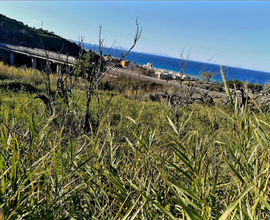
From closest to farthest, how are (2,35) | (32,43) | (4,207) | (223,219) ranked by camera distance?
(223,219)
(4,207)
(2,35)
(32,43)

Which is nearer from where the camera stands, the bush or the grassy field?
the grassy field

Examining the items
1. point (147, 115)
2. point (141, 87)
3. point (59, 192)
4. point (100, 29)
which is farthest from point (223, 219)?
point (141, 87)

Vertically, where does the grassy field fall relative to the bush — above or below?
above

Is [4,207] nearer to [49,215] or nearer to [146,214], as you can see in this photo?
[49,215]

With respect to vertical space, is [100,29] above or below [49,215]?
above

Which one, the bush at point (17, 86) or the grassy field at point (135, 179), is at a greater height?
the grassy field at point (135, 179)

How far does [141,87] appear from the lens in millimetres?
18656

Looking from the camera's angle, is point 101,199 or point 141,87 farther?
point 141,87

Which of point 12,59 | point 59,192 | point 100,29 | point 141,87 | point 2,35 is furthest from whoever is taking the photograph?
point 2,35

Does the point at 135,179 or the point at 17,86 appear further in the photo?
the point at 17,86

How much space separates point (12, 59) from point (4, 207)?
36.4 metres

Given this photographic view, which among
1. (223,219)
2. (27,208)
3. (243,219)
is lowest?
(27,208)

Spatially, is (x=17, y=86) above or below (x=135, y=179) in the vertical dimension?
below

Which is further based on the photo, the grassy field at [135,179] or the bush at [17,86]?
the bush at [17,86]
